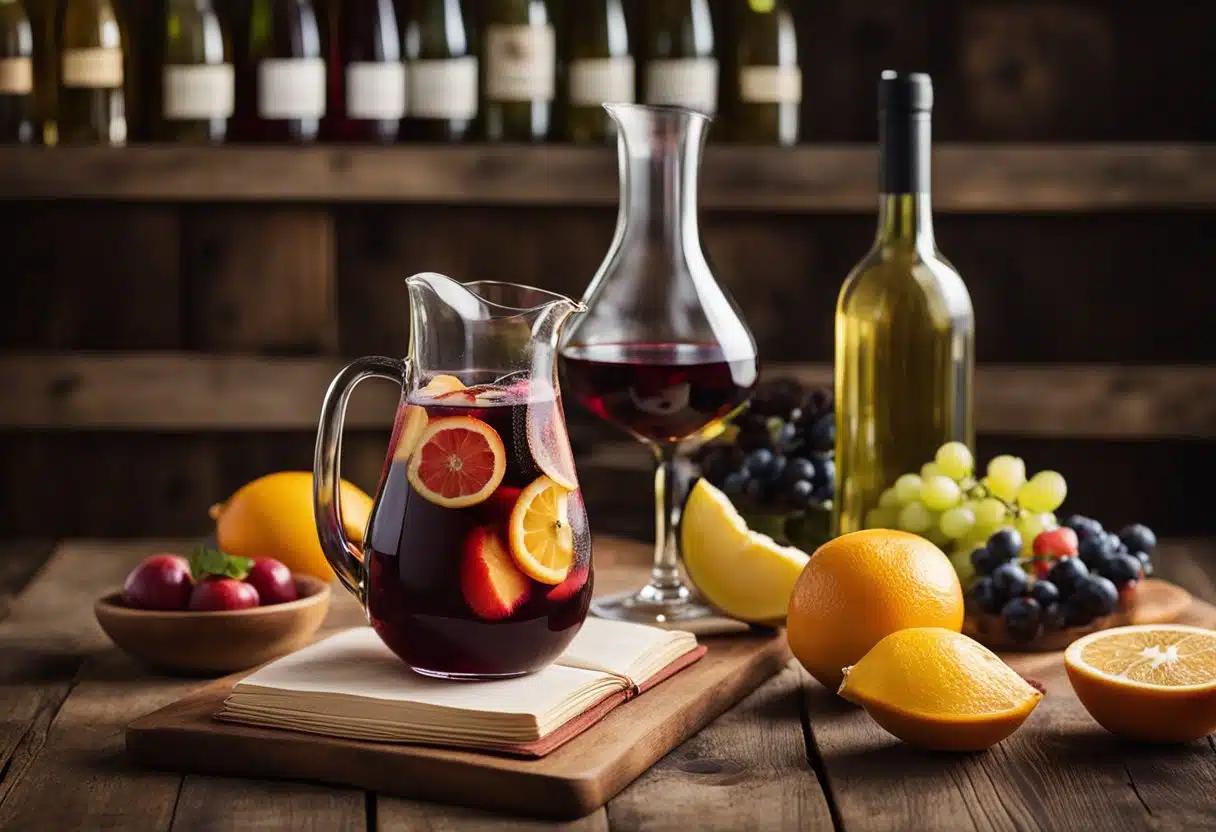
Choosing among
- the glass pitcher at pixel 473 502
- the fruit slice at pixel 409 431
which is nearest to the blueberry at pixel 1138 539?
the glass pitcher at pixel 473 502

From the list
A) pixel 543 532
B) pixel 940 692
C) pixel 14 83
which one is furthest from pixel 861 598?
pixel 14 83

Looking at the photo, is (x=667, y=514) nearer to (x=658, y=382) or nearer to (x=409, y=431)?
(x=658, y=382)

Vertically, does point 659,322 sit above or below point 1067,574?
above

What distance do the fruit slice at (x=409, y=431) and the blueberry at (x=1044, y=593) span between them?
49 cm

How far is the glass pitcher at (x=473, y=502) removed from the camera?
94 cm

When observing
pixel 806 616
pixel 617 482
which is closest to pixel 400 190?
pixel 617 482

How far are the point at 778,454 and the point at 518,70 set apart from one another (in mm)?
741

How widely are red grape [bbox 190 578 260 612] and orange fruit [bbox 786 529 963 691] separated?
0.38 meters

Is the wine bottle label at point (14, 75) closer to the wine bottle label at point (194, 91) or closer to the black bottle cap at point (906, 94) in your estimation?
the wine bottle label at point (194, 91)

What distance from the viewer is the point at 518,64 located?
1946 mm

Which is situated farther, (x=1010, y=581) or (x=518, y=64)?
(x=518, y=64)

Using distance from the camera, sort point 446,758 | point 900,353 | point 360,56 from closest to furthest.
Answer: point 446,758
point 900,353
point 360,56

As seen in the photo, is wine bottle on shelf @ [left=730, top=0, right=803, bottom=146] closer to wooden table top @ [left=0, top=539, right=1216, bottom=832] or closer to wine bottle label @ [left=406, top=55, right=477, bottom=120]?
wine bottle label @ [left=406, top=55, right=477, bottom=120]

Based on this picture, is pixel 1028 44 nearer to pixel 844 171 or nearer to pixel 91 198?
pixel 844 171
